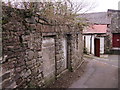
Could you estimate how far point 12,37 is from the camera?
342 centimetres

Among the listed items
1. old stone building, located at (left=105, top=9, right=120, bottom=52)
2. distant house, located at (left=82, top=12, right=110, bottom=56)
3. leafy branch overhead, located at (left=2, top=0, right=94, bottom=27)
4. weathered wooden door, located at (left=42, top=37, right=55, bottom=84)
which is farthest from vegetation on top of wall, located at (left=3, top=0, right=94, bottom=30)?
old stone building, located at (left=105, top=9, right=120, bottom=52)

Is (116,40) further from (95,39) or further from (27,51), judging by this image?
(27,51)

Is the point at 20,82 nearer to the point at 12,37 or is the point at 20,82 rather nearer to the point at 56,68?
the point at 12,37

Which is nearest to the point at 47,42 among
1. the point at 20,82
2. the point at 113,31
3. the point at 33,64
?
the point at 33,64

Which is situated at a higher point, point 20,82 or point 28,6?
point 28,6

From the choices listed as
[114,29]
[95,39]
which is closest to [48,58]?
[95,39]

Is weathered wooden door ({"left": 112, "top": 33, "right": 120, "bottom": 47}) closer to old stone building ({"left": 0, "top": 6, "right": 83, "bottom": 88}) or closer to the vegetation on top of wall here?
the vegetation on top of wall

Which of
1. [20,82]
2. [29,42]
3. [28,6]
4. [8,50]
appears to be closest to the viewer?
[8,50]

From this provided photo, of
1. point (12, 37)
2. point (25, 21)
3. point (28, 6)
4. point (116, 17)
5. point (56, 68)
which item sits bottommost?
point (56, 68)

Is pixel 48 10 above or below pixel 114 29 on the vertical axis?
above

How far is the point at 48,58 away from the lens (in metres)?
5.46

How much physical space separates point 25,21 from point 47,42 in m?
1.64

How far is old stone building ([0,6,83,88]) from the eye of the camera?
3.28 m

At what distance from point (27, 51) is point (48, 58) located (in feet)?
5.17
